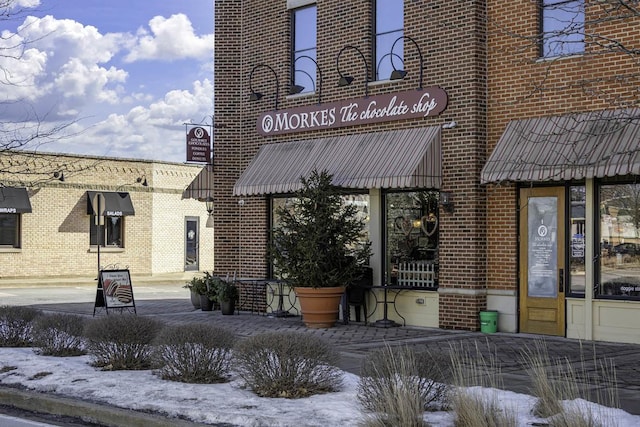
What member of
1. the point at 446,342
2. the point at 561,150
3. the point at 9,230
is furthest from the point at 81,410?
the point at 9,230

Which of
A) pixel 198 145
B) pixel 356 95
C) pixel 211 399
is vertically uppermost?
pixel 356 95

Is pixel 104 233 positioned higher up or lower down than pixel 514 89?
lower down

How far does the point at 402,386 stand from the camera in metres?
7.76

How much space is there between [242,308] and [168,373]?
34.0ft

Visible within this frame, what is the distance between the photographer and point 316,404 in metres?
8.76

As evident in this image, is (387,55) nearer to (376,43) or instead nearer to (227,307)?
(376,43)

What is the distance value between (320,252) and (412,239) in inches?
81.1

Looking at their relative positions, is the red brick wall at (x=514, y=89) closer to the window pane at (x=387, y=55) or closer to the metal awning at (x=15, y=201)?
the window pane at (x=387, y=55)

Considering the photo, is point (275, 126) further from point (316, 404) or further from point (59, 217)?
point (59, 217)

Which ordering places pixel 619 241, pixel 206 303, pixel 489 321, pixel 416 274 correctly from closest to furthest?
pixel 619 241
pixel 489 321
pixel 416 274
pixel 206 303

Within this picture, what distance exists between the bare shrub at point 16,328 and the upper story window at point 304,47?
8.52 meters

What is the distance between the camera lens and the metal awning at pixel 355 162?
639 inches

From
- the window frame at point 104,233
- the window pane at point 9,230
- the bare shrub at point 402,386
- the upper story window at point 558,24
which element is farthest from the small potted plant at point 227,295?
the window frame at point 104,233

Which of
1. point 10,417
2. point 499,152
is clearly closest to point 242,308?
point 499,152
